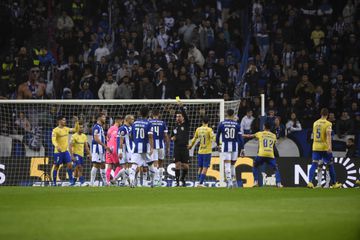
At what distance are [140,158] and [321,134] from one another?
16.2 ft

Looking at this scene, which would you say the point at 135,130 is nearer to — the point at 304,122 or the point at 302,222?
the point at 304,122

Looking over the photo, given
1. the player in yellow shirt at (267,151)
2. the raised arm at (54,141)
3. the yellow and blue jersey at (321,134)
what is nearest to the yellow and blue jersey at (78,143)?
the raised arm at (54,141)

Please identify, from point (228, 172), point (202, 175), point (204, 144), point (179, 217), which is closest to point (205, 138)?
point (204, 144)

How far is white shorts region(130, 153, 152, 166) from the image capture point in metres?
22.3

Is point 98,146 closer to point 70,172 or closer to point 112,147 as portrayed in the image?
point 112,147

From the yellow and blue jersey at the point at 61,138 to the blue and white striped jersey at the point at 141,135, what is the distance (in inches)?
133

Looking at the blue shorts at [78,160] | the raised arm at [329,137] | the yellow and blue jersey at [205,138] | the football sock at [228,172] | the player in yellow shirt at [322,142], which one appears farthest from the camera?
the blue shorts at [78,160]

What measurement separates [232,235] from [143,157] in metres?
12.7

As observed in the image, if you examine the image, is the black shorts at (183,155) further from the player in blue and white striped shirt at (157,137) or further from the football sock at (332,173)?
the football sock at (332,173)

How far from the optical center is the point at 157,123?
890 inches

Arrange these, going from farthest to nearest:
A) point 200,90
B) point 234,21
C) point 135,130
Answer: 1. point 234,21
2. point 200,90
3. point 135,130

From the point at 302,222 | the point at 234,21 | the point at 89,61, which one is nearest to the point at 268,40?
the point at 234,21

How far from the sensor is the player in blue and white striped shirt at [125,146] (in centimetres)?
2328

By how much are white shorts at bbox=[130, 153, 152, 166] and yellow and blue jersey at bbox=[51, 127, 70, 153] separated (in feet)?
10.6
